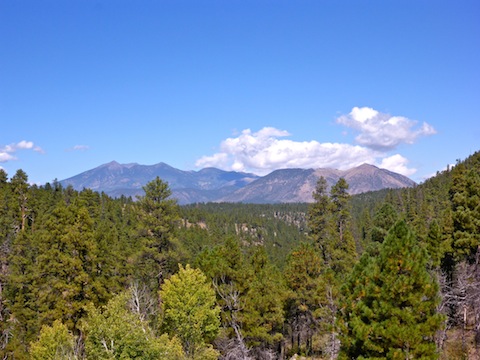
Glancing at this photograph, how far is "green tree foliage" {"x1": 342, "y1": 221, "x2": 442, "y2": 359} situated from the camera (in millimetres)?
14656

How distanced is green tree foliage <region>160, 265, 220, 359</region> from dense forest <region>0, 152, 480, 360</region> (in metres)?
0.09

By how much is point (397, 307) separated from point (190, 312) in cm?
1315

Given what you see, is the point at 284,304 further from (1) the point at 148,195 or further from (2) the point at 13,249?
(2) the point at 13,249

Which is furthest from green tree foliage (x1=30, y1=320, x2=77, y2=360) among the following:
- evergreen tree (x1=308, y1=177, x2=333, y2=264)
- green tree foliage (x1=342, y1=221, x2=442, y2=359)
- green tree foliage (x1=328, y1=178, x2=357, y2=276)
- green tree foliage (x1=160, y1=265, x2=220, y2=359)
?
evergreen tree (x1=308, y1=177, x2=333, y2=264)

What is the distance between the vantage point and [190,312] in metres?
23.7

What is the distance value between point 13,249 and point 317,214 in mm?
32966

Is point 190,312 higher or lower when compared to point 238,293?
lower

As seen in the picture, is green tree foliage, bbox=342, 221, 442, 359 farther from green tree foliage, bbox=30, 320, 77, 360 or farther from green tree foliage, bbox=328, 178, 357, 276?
green tree foliage, bbox=328, 178, 357, 276

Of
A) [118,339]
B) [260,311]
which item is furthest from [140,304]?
[118,339]

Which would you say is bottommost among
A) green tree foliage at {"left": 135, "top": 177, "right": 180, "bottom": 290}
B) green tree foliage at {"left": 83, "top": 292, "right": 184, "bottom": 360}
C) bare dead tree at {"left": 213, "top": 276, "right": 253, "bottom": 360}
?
bare dead tree at {"left": 213, "top": 276, "right": 253, "bottom": 360}

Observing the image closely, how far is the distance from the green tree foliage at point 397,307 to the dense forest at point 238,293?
48 millimetres

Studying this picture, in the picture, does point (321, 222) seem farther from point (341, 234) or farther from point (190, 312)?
point (190, 312)

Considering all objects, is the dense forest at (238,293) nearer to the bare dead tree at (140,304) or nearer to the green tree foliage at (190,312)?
the green tree foliage at (190,312)

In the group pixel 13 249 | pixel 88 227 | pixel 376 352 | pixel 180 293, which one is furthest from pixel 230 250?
pixel 13 249
